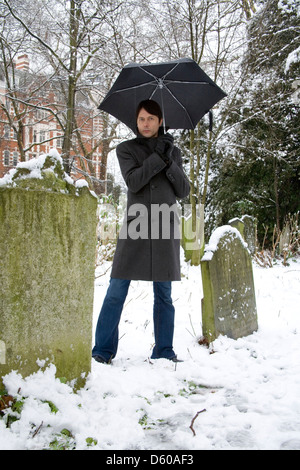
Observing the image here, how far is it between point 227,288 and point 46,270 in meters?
1.85

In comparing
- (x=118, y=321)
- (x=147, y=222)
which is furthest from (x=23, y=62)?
(x=118, y=321)

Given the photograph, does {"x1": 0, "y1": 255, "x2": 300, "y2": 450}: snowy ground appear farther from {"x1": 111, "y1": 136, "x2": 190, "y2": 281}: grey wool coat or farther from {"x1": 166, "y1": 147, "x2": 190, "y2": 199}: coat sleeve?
{"x1": 166, "y1": 147, "x2": 190, "y2": 199}: coat sleeve

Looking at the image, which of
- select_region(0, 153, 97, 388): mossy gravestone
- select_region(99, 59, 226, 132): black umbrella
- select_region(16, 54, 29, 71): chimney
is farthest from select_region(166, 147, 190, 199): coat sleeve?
select_region(16, 54, 29, 71): chimney

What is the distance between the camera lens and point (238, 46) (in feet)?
26.0

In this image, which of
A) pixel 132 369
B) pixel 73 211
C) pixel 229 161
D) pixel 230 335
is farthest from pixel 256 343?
pixel 229 161

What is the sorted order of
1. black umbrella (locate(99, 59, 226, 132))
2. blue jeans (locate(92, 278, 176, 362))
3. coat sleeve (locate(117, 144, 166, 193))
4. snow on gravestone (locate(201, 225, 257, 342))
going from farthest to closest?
snow on gravestone (locate(201, 225, 257, 342)), black umbrella (locate(99, 59, 226, 132)), blue jeans (locate(92, 278, 176, 362)), coat sleeve (locate(117, 144, 166, 193))

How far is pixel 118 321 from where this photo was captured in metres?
2.81

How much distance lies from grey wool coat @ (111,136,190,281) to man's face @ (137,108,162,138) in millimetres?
140

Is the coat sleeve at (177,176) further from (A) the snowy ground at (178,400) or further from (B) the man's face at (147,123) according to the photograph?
(A) the snowy ground at (178,400)

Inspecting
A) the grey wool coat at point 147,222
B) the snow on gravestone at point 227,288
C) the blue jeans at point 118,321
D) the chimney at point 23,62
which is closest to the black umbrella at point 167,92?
the grey wool coat at point 147,222

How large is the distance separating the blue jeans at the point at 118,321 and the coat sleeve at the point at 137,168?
724mm

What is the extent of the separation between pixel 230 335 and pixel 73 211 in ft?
6.36

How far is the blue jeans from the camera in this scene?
2.78 m
